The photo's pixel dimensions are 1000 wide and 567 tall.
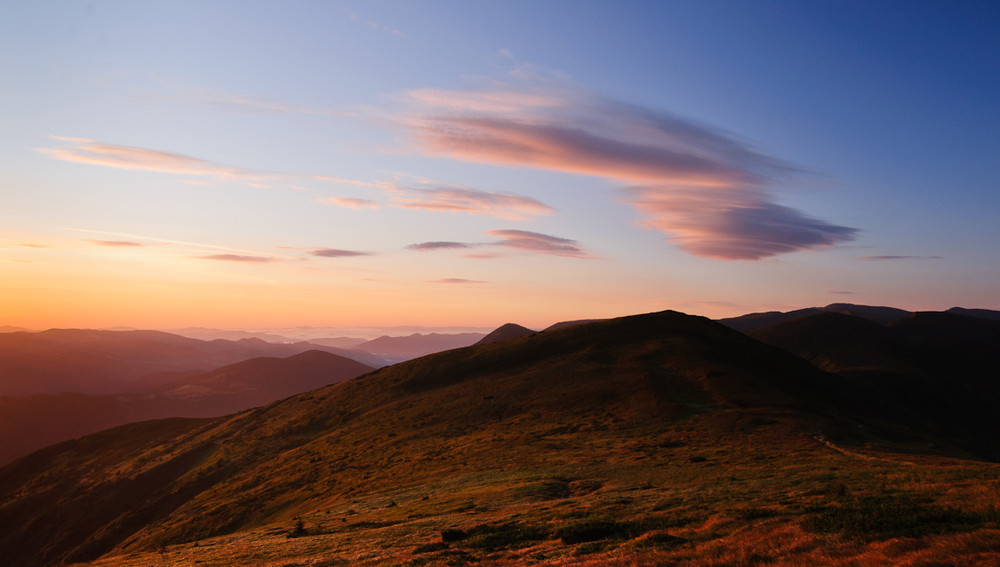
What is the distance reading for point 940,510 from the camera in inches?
755

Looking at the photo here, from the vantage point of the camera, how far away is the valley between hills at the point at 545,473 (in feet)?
65.6

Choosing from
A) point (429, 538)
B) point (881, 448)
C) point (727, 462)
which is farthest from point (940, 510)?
point (881, 448)

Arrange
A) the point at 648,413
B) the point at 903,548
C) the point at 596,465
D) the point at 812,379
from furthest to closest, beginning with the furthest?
the point at 812,379 < the point at 648,413 < the point at 596,465 < the point at 903,548

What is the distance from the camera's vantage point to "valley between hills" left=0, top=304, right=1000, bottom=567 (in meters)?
20.0

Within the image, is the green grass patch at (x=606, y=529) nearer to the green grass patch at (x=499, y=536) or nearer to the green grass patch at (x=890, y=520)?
the green grass patch at (x=499, y=536)

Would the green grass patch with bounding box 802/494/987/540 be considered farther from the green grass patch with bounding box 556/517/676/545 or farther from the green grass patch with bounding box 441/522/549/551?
the green grass patch with bounding box 441/522/549/551

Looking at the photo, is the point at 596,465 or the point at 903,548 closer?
the point at 903,548

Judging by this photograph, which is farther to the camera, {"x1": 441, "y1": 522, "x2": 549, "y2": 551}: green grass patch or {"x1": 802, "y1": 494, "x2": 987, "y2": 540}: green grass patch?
{"x1": 441, "y1": 522, "x2": 549, "y2": 551}: green grass patch

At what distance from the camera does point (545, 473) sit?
144 feet

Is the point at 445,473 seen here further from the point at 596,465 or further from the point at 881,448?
the point at 881,448

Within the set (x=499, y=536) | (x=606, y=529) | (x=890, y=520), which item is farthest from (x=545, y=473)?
(x=890, y=520)

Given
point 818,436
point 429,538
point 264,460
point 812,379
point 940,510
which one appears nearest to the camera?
point 940,510

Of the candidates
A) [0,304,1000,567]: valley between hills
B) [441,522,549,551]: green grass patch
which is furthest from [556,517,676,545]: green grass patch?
[441,522,549,551]: green grass patch

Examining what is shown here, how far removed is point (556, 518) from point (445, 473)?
2740 cm
